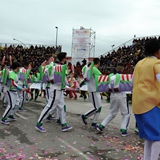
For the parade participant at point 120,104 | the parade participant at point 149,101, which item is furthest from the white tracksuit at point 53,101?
the parade participant at point 149,101

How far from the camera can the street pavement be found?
4.85 meters

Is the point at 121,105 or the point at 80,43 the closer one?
the point at 121,105

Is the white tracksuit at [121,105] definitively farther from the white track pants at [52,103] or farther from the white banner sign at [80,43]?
the white banner sign at [80,43]

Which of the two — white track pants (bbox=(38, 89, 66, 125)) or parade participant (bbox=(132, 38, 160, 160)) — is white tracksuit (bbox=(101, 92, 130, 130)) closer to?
white track pants (bbox=(38, 89, 66, 125))

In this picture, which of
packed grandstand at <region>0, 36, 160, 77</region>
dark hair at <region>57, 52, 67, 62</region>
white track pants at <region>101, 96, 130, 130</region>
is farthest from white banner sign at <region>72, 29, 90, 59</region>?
white track pants at <region>101, 96, 130, 130</region>

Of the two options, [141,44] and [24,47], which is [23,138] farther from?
[24,47]

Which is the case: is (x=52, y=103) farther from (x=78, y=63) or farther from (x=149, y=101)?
(x=78, y=63)

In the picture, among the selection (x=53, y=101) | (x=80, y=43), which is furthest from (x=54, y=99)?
(x=80, y=43)

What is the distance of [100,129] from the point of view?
6598 millimetres

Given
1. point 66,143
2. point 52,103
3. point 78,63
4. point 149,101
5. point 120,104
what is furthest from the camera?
point 78,63

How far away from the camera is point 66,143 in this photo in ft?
18.7

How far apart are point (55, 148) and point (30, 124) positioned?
2450 millimetres

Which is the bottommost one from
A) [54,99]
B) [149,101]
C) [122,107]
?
[122,107]

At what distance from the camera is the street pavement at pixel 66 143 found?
485 cm
